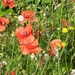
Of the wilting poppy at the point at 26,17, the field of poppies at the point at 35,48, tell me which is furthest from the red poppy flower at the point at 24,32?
the wilting poppy at the point at 26,17

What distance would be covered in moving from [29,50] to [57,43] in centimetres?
23

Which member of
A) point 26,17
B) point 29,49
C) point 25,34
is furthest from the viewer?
point 26,17

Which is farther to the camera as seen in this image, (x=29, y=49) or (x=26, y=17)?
(x=26, y=17)

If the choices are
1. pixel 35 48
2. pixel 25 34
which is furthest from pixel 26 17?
pixel 35 48

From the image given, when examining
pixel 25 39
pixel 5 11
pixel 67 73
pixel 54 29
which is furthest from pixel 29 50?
pixel 5 11

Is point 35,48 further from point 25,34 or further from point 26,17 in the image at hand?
point 26,17

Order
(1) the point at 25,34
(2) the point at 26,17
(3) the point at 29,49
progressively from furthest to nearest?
(2) the point at 26,17, (1) the point at 25,34, (3) the point at 29,49

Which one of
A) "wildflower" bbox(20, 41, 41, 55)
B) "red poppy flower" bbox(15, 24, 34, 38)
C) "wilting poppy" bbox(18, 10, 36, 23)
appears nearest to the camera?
"wildflower" bbox(20, 41, 41, 55)

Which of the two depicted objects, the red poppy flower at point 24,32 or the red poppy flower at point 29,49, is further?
the red poppy flower at point 24,32

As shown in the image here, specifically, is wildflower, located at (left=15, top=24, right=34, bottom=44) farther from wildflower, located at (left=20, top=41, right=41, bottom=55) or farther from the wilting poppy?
the wilting poppy

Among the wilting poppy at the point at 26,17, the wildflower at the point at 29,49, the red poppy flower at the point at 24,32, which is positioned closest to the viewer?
the wildflower at the point at 29,49

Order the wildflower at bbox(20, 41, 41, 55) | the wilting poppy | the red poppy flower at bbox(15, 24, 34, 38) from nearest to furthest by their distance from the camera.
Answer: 1. the wildflower at bbox(20, 41, 41, 55)
2. the red poppy flower at bbox(15, 24, 34, 38)
3. the wilting poppy

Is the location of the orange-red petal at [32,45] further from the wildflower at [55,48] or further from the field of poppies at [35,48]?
the wildflower at [55,48]

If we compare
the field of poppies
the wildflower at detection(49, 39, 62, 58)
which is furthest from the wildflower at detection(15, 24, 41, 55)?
the wildflower at detection(49, 39, 62, 58)
